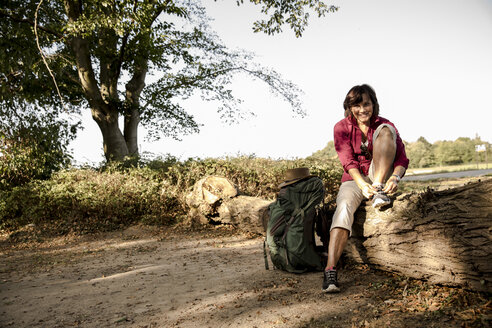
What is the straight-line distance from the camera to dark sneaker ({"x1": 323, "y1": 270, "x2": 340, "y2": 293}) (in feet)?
10.7

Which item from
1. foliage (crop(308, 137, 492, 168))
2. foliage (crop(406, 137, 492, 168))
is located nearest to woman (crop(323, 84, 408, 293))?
foliage (crop(308, 137, 492, 168))

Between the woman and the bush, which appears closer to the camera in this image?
the woman

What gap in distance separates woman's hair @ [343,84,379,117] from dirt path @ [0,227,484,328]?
1.90 meters

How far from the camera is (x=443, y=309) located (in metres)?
2.72

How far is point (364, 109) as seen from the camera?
3779 millimetres

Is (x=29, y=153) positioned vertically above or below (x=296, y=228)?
above

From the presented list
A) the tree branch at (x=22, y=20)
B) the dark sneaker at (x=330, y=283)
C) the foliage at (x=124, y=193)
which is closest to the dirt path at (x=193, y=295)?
the dark sneaker at (x=330, y=283)

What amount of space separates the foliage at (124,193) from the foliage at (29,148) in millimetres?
566

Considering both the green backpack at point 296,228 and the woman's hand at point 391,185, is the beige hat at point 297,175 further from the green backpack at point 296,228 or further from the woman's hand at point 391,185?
the woman's hand at point 391,185

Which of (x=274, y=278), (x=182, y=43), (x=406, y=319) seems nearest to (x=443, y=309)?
(x=406, y=319)

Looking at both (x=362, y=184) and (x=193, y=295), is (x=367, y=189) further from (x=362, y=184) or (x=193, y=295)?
(x=193, y=295)

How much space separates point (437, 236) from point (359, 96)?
65.7 inches

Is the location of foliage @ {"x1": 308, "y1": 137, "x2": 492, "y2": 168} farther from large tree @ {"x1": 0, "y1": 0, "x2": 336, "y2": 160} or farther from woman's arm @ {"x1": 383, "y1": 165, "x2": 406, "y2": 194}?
woman's arm @ {"x1": 383, "y1": 165, "x2": 406, "y2": 194}

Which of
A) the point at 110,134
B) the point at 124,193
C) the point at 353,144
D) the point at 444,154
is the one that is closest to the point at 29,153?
the point at 110,134
